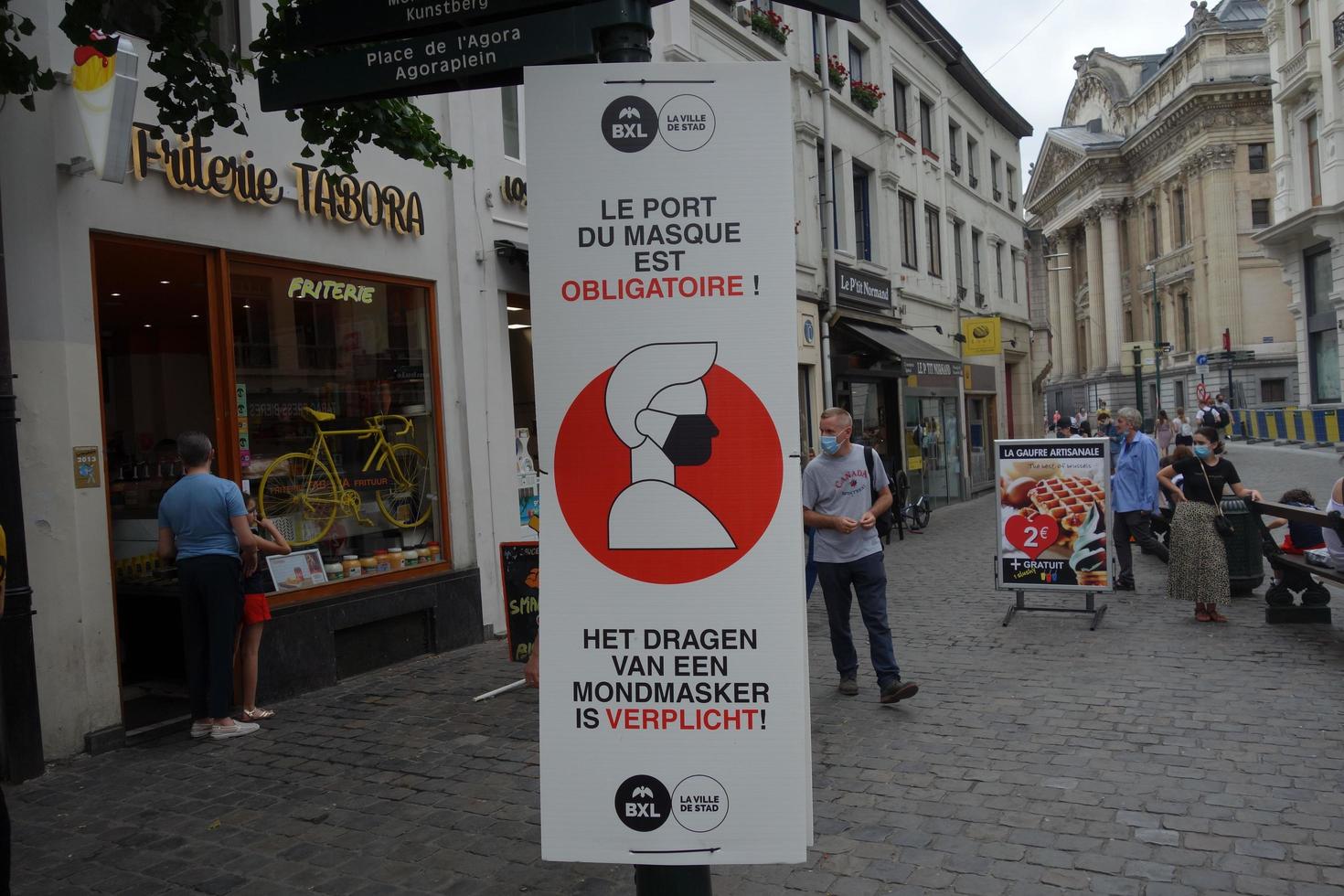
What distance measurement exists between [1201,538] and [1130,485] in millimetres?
2313

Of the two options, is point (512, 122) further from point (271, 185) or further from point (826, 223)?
point (826, 223)

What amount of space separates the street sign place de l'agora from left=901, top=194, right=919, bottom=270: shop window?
20.4 metres

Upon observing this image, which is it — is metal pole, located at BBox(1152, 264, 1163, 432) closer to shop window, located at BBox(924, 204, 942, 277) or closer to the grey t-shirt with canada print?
shop window, located at BBox(924, 204, 942, 277)

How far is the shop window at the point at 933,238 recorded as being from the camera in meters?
25.0

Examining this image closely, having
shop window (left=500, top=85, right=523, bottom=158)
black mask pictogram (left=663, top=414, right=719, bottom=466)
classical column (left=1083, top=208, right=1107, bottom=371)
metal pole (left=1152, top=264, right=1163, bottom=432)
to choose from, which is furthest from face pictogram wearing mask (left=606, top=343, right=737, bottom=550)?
classical column (left=1083, top=208, right=1107, bottom=371)

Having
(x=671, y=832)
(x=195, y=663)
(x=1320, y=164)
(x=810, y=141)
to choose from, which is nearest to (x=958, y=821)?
(x=671, y=832)

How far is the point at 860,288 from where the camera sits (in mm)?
19500

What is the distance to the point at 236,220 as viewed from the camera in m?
7.23

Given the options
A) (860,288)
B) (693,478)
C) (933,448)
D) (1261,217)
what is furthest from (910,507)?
(1261,217)

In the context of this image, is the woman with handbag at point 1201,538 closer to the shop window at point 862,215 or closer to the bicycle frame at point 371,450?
the bicycle frame at point 371,450

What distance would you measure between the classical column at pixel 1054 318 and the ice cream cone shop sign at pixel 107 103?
9078cm

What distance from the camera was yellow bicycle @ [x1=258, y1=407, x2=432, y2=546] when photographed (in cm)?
786

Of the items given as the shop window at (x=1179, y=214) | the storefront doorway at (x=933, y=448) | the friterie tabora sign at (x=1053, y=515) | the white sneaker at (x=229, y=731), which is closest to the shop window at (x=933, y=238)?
the storefront doorway at (x=933, y=448)

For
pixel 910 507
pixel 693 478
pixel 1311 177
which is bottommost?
pixel 910 507
